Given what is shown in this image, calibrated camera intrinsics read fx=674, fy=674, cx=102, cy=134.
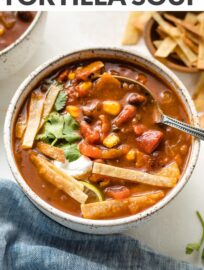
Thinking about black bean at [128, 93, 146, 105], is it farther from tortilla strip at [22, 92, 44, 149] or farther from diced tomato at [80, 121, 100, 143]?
tortilla strip at [22, 92, 44, 149]

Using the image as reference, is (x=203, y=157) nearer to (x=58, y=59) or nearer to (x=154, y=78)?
(x=154, y=78)

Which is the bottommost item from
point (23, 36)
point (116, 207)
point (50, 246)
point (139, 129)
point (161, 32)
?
point (50, 246)

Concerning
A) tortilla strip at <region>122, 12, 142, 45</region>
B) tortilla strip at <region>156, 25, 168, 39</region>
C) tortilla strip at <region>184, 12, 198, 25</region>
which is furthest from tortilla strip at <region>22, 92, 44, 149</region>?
tortilla strip at <region>184, 12, 198, 25</region>

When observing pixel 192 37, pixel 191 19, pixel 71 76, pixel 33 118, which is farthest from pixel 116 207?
pixel 191 19

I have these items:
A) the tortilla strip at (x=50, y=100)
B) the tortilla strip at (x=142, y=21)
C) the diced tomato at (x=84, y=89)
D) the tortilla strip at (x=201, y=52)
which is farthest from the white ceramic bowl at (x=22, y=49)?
the tortilla strip at (x=201, y=52)

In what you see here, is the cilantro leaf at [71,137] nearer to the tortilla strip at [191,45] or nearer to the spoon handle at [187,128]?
the spoon handle at [187,128]

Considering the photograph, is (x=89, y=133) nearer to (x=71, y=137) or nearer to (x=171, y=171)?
(x=71, y=137)
